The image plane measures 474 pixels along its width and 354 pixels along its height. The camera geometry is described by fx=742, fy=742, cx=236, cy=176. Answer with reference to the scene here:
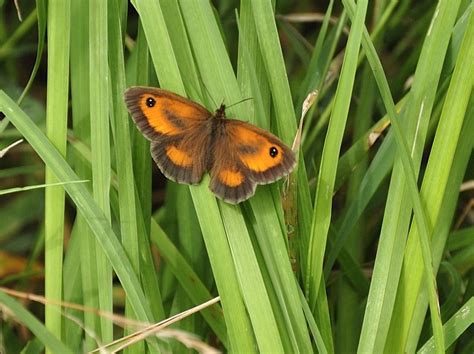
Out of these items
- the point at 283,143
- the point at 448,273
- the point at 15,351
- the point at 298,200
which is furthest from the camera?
the point at 15,351

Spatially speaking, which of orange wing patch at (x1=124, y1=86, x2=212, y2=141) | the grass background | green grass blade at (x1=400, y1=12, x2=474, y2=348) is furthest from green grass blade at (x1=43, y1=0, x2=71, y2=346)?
green grass blade at (x1=400, y1=12, x2=474, y2=348)

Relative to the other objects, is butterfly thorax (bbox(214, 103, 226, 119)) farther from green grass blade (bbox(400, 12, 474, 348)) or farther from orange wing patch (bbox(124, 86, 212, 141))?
green grass blade (bbox(400, 12, 474, 348))

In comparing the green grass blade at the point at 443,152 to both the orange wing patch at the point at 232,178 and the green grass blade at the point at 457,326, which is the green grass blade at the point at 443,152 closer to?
the green grass blade at the point at 457,326

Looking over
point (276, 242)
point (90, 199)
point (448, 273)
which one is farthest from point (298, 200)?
point (448, 273)

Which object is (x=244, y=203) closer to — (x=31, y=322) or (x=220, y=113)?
(x=220, y=113)

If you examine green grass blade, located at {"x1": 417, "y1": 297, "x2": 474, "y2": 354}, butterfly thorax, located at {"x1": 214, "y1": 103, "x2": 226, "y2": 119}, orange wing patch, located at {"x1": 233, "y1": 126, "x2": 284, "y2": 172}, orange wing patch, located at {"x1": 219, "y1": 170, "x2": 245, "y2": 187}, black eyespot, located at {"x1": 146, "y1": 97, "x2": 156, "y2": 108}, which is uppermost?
black eyespot, located at {"x1": 146, "y1": 97, "x2": 156, "y2": 108}

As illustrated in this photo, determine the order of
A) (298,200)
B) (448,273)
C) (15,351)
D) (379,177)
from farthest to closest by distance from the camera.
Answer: (15,351)
(448,273)
(379,177)
(298,200)

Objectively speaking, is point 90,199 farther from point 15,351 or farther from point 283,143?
point 15,351

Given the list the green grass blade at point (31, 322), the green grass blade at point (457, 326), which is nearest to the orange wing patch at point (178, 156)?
the green grass blade at point (31, 322)
